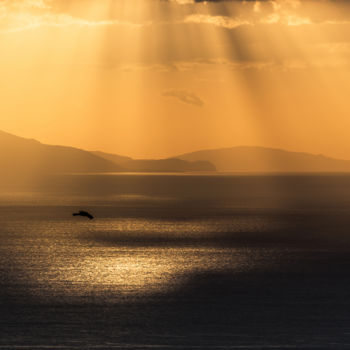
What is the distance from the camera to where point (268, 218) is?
162 meters

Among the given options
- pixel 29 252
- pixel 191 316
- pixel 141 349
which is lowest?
pixel 141 349

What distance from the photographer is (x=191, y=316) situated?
57.0 meters

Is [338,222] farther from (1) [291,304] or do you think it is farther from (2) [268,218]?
(1) [291,304]

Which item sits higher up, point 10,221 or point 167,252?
point 10,221

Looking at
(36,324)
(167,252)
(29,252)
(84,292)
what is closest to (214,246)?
(167,252)

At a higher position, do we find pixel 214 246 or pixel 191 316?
pixel 214 246

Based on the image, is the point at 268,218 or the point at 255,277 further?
the point at 268,218

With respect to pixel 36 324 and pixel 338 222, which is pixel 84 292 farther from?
pixel 338 222

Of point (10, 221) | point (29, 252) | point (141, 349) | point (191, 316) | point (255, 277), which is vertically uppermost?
point (10, 221)

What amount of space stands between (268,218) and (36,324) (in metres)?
113

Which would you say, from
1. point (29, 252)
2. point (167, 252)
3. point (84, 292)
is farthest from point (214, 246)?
point (84, 292)

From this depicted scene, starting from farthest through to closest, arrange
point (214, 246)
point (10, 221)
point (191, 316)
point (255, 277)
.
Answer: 1. point (10, 221)
2. point (214, 246)
3. point (255, 277)
4. point (191, 316)

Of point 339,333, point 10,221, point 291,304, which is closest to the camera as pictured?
point 339,333

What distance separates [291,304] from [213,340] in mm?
13463
